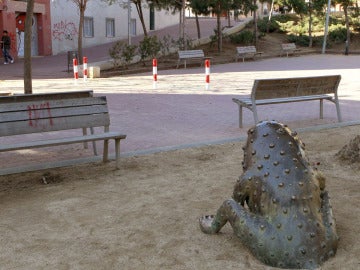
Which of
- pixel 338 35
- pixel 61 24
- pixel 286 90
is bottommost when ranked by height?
pixel 286 90

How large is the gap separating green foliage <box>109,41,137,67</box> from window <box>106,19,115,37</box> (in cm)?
1741

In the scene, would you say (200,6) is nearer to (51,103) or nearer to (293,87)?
(293,87)

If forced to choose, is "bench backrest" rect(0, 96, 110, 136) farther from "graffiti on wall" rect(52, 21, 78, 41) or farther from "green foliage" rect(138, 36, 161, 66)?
"graffiti on wall" rect(52, 21, 78, 41)

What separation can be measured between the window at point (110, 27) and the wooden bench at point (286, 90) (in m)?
31.5

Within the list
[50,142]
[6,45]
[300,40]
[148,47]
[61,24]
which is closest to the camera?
[50,142]

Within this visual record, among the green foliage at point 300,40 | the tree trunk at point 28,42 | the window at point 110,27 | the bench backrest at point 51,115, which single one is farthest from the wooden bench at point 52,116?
the window at point 110,27

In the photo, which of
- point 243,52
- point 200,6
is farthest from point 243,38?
point 243,52

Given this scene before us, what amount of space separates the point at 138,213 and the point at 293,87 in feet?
16.3

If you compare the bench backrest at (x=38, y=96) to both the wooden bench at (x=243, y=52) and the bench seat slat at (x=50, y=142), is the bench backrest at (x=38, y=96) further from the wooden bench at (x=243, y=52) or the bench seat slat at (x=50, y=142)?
the wooden bench at (x=243, y=52)

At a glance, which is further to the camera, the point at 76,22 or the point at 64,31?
the point at 76,22

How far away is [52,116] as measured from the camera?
609 cm

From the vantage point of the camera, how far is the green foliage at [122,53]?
71.7 ft

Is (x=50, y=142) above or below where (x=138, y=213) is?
above

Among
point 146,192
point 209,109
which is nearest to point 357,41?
point 209,109
